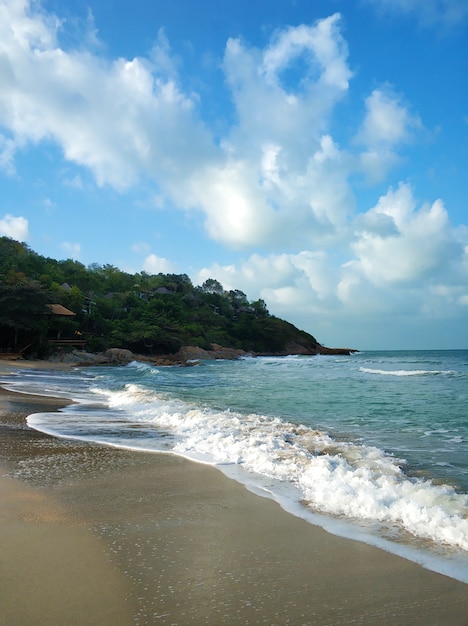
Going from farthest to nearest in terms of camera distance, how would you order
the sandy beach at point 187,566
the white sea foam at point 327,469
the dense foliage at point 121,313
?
the dense foliage at point 121,313, the white sea foam at point 327,469, the sandy beach at point 187,566

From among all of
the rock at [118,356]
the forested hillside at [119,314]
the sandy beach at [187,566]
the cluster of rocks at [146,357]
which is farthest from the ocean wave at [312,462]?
the rock at [118,356]

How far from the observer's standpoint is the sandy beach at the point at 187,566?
8.70ft

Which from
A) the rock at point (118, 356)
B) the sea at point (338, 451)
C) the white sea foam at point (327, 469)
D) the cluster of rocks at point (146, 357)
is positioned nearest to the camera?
the sea at point (338, 451)

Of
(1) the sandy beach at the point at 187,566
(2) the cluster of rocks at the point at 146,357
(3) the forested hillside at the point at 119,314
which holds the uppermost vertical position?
(3) the forested hillside at the point at 119,314

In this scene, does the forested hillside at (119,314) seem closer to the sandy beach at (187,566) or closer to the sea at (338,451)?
the sea at (338,451)

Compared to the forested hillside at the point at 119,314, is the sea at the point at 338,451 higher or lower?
lower

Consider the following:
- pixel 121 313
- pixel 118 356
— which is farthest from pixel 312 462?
pixel 121 313

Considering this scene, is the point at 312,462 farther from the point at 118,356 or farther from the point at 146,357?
the point at 146,357

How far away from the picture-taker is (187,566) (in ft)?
10.6

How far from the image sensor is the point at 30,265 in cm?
6544

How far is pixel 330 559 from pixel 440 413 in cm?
1074

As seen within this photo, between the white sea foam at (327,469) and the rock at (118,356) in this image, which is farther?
the rock at (118,356)

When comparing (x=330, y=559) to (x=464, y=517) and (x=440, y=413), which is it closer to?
(x=464, y=517)

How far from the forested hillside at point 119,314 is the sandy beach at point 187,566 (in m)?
39.8
